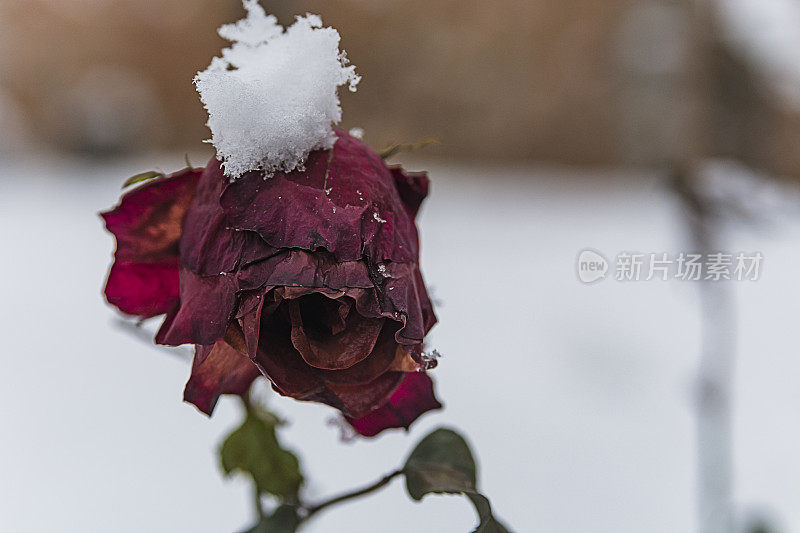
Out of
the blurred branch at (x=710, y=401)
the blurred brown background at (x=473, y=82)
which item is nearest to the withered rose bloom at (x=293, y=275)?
the blurred branch at (x=710, y=401)

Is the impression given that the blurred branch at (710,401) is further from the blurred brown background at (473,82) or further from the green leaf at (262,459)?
the blurred brown background at (473,82)

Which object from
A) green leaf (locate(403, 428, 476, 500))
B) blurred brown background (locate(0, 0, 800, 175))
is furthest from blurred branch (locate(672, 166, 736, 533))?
blurred brown background (locate(0, 0, 800, 175))

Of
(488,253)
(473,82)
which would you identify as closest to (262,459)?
(488,253)

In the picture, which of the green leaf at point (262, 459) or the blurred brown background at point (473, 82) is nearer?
the green leaf at point (262, 459)

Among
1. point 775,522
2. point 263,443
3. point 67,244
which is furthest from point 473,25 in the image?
point 263,443

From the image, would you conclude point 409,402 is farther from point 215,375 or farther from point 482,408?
point 482,408

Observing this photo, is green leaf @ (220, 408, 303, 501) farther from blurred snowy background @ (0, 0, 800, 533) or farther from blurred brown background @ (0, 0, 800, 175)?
blurred brown background @ (0, 0, 800, 175)
